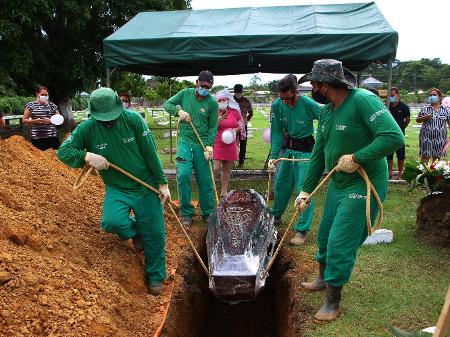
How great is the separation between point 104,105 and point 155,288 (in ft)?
6.01

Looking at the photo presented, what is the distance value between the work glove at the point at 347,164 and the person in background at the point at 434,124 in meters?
6.31

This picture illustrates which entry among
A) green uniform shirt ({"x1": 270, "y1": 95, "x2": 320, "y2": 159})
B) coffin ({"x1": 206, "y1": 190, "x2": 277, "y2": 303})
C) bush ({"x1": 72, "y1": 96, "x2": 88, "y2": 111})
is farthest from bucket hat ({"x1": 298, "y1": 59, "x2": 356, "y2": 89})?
bush ({"x1": 72, "y1": 96, "x2": 88, "y2": 111})

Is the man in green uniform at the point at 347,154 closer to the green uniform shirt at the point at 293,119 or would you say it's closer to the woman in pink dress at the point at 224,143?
the green uniform shirt at the point at 293,119

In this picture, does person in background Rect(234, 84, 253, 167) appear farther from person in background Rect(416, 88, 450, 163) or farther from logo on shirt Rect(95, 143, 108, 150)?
logo on shirt Rect(95, 143, 108, 150)

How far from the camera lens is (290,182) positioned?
616cm

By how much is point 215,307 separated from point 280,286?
Result: 1.08 m

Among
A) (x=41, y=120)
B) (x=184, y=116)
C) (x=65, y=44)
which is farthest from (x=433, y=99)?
(x=65, y=44)

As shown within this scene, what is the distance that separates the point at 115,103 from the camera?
4074mm

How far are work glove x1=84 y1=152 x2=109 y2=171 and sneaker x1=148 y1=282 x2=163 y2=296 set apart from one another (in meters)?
1.29

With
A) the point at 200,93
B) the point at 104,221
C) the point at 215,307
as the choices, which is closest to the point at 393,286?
the point at 215,307

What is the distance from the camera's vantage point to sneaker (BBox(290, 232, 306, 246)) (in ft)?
18.8

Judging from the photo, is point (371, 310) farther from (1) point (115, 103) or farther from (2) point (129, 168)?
(1) point (115, 103)

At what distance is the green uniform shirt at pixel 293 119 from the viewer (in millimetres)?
5777

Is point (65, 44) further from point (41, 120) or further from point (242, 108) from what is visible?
point (41, 120)
